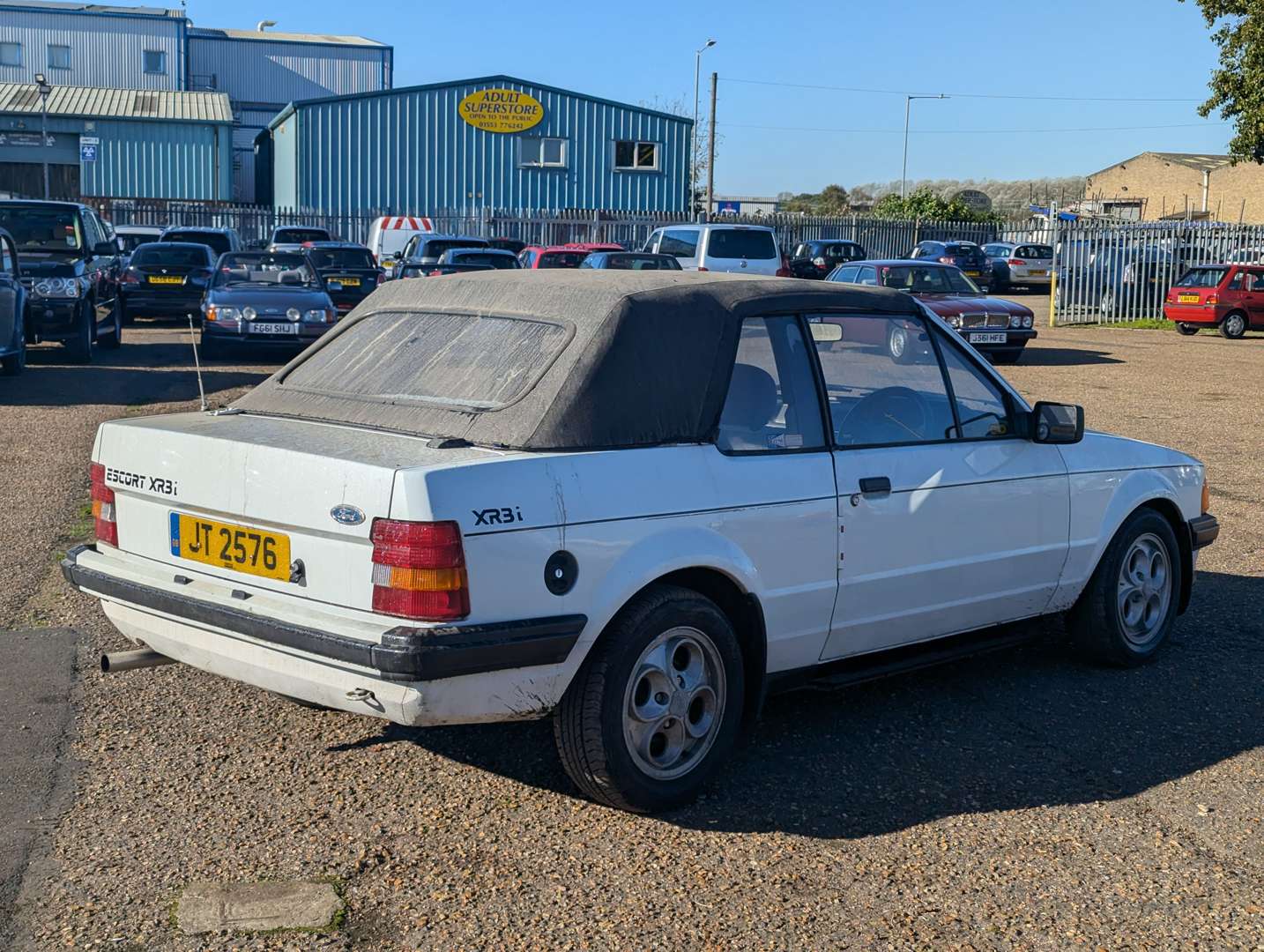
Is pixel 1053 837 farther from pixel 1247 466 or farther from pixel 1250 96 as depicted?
pixel 1250 96

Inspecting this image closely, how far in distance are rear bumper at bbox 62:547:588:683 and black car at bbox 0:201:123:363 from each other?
14.6 meters

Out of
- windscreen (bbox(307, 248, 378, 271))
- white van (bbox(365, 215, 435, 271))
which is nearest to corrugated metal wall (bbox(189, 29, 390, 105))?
white van (bbox(365, 215, 435, 271))

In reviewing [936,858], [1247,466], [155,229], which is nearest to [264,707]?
[936,858]

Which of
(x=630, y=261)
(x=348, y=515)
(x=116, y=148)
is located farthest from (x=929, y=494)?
(x=116, y=148)

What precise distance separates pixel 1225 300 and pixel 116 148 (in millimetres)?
38228

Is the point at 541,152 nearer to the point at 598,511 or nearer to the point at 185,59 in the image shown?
the point at 185,59

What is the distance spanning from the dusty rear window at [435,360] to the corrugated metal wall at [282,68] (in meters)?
64.6

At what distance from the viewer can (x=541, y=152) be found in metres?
48.0

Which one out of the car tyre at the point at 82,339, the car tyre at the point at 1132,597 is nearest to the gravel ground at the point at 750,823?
the car tyre at the point at 1132,597

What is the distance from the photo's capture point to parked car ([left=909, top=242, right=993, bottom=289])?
1759 inches

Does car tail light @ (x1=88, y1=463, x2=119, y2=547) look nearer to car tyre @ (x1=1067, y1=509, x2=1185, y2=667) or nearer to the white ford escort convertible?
the white ford escort convertible

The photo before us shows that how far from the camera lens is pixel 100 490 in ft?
16.1

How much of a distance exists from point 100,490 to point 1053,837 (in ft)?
10.9

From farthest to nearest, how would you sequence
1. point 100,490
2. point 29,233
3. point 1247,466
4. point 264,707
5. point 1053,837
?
point 29,233 → point 1247,466 → point 264,707 → point 100,490 → point 1053,837
